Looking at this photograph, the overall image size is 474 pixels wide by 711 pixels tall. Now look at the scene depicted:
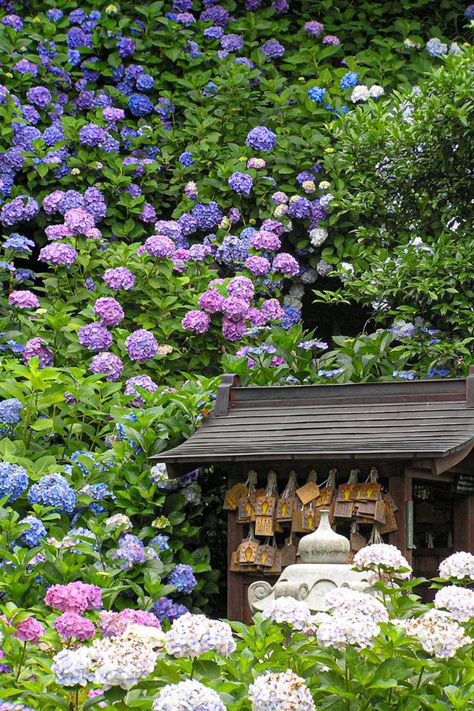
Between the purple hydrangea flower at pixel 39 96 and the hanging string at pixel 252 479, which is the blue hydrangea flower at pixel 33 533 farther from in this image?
the purple hydrangea flower at pixel 39 96

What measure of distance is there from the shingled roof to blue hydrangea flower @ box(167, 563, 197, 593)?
491mm

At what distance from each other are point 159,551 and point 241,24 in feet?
18.7

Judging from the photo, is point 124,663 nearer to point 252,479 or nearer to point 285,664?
point 285,664

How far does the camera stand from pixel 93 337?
22.5 feet

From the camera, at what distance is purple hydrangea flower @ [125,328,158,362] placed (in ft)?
22.3

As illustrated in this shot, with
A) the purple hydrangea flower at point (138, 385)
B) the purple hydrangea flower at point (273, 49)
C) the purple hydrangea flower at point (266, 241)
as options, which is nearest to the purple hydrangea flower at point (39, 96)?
the purple hydrangea flower at point (273, 49)

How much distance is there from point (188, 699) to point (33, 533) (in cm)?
282

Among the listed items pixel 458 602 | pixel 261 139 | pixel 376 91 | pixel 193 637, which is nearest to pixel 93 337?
pixel 261 139

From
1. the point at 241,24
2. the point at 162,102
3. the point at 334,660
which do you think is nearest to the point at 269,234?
the point at 162,102

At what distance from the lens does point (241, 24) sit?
32.6 feet

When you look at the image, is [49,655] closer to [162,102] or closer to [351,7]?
[162,102]

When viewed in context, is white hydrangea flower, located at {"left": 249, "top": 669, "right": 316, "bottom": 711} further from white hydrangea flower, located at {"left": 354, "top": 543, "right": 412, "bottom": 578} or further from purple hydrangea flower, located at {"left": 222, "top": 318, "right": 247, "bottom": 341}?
purple hydrangea flower, located at {"left": 222, "top": 318, "right": 247, "bottom": 341}

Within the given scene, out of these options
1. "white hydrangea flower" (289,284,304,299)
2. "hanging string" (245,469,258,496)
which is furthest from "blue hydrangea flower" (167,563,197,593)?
"white hydrangea flower" (289,284,304,299)

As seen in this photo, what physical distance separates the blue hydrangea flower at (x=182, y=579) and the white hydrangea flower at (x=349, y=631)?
264 cm
